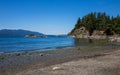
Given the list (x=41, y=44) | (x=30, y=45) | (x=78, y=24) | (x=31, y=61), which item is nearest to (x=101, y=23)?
(x=78, y=24)

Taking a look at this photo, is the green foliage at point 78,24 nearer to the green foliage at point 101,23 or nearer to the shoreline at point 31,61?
the green foliage at point 101,23

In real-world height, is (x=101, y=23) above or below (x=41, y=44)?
above

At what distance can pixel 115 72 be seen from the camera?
56.2 feet

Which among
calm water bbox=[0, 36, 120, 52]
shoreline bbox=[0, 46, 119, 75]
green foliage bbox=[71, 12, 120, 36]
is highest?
green foliage bbox=[71, 12, 120, 36]

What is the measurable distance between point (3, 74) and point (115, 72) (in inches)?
→ 379

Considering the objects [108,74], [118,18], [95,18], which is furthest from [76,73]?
[95,18]

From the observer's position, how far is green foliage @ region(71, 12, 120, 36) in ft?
510

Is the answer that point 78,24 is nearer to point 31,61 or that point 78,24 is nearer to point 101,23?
point 101,23

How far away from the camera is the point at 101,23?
16325cm

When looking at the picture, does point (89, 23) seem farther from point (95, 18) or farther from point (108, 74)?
point (108, 74)

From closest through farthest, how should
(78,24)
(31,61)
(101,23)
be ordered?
(31,61) → (101,23) → (78,24)

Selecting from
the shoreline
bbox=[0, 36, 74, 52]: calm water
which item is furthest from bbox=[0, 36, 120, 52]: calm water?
the shoreline

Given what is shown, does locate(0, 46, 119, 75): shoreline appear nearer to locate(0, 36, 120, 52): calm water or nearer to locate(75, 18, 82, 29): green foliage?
locate(0, 36, 120, 52): calm water

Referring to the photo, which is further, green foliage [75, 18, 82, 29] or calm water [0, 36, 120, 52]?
green foliage [75, 18, 82, 29]
